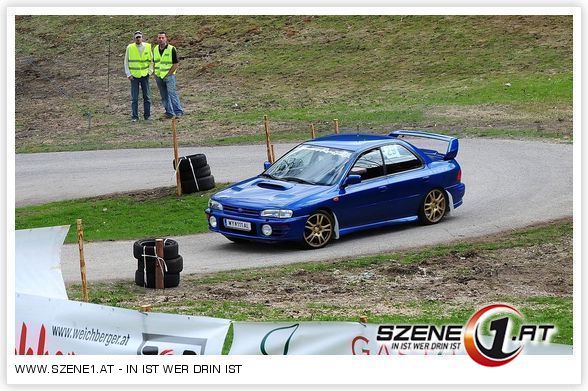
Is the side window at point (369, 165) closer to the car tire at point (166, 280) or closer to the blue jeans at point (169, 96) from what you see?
the car tire at point (166, 280)

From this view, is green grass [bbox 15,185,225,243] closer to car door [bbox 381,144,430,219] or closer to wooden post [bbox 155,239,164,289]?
car door [bbox 381,144,430,219]

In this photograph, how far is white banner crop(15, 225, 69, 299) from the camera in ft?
45.8

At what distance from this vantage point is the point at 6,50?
63.6 ft

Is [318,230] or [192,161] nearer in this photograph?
[318,230]

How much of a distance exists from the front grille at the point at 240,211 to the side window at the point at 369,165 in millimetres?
1787

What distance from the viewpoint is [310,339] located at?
1145 cm

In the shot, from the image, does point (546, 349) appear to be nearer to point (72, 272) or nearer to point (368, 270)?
point (368, 270)

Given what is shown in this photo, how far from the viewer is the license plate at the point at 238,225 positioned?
709 inches

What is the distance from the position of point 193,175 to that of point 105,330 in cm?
1084

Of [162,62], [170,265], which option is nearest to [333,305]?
[170,265]

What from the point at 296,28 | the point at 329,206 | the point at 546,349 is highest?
the point at 296,28

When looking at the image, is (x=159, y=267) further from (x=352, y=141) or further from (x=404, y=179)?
(x=404, y=179)

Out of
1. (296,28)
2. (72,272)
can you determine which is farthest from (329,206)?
(296,28)

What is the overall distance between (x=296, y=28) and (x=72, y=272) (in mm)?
23234
